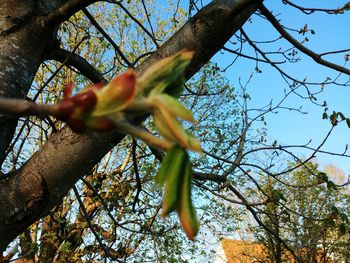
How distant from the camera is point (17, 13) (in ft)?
5.21

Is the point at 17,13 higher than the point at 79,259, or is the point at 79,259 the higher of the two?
the point at 79,259

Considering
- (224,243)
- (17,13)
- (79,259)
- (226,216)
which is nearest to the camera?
(17,13)

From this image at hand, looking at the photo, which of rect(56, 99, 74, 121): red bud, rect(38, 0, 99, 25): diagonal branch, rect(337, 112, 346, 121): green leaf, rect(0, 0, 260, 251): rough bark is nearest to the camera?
rect(56, 99, 74, 121): red bud

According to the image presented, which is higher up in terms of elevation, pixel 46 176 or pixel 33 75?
pixel 33 75

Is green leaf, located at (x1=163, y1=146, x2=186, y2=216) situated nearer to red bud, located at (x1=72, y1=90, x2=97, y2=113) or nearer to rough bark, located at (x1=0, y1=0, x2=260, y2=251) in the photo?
red bud, located at (x1=72, y1=90, x2=97, y2=113)

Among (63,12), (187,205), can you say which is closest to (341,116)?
(63,12)

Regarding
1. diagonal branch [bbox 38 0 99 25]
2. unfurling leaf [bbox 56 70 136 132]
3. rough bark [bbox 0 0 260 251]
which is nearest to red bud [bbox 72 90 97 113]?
unfurling leaf [bbox 56 70 136 132]

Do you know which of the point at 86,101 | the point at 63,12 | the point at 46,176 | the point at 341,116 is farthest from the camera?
the point at 341,116

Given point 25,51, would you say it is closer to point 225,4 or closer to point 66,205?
point 225,4

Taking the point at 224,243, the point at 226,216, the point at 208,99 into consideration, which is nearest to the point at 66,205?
the point at 226,216

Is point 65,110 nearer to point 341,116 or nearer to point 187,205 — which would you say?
point 187,205

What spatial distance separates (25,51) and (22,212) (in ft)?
2.05

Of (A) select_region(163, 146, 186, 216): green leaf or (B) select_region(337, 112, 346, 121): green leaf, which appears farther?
(B) select_region(337, 112, 346, 121): green leaf

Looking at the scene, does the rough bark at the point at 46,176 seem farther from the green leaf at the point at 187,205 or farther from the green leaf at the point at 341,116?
the green leaf at the point at 341,116
